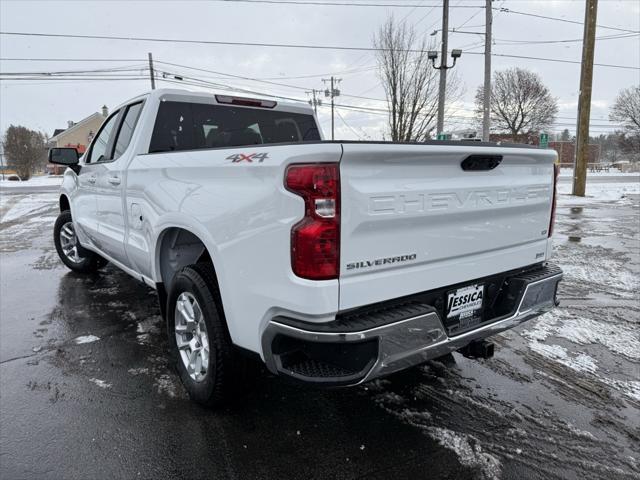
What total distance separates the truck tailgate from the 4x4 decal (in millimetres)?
408

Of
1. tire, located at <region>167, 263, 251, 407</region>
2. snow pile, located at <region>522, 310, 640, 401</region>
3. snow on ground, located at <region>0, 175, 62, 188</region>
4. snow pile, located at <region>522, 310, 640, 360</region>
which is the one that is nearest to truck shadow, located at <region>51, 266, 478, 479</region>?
tire, located at <region>167, 263, 251, 407</region>

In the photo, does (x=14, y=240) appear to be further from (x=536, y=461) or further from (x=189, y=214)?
(x=536, y=461)

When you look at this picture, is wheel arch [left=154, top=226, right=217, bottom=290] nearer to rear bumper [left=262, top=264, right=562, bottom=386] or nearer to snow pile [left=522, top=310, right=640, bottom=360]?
rear bumper [left=262, top=264, right=562, bottom=386]

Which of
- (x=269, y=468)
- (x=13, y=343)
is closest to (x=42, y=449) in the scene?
(x=269, y=468)

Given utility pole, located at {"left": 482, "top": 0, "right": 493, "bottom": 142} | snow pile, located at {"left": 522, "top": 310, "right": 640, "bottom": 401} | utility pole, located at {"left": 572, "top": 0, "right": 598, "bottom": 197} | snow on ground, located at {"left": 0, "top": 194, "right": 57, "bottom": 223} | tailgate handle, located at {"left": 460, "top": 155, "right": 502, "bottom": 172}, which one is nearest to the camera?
tailgate handle, located at {"left": 460, "top": 155, "right": 502, "bottom": 172}

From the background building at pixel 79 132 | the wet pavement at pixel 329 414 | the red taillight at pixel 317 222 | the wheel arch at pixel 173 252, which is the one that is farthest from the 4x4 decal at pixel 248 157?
the background building at pixel 79 132

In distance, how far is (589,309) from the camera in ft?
15.5

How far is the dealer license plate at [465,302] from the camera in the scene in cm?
256

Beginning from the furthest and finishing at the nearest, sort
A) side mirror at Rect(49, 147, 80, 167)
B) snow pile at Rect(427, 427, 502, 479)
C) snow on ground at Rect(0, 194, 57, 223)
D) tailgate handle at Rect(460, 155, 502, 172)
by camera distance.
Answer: snow on ground at Rect(0, 194, 57, 223), side mirror at Rect(49, 147, 80, 167), tailgate handle at Rect(460, 155, 502, 172), snow pile at Rect(427, 427, 502, 479)

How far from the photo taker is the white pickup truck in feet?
6.66

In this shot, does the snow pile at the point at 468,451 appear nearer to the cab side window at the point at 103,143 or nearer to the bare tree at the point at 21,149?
the cab side window at the point at 103,143

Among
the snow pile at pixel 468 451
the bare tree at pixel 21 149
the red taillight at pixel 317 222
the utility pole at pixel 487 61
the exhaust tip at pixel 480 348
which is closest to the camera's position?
the red taillight at pixel 317 222

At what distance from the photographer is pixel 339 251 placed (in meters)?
2.03

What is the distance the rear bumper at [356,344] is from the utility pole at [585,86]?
664 inches
